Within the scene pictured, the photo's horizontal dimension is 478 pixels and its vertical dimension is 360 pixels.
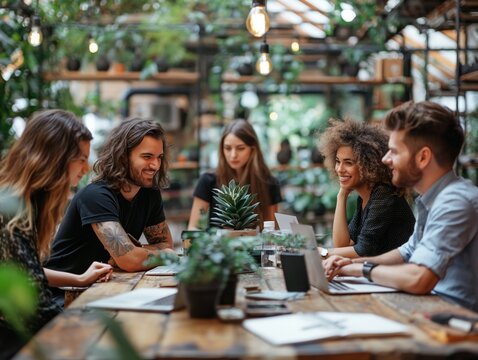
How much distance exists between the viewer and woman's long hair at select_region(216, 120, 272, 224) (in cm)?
439

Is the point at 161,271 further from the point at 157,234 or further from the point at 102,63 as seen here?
the point at 102,63

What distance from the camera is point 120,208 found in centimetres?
321

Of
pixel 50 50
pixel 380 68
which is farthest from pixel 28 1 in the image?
pixel 380 68

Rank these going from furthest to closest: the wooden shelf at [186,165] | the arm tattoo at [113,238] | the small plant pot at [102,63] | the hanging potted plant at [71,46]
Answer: the wooden shelf at [186,165], the small plant pot at [102,63], the hanging potted plant at [71,46], the arm tattoo at [113,238]

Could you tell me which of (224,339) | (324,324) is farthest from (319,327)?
(224,339)

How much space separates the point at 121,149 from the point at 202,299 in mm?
1441

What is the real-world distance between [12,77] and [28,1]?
1.21 m

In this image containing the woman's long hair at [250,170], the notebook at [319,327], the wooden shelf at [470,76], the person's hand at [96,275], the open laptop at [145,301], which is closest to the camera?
the notebook at [319,327]

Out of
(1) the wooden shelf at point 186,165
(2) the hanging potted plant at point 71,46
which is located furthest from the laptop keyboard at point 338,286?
(2) the hanging potted plant at point 71,46

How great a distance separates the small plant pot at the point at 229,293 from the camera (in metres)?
2.02

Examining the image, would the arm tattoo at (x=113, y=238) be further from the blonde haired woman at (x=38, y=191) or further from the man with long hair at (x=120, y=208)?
the blonde haired woman at (x=38, y=191)

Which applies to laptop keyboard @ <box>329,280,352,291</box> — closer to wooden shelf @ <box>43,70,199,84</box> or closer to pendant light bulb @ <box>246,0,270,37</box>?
pendant light bulb @ <box>246,0,270,37</box>

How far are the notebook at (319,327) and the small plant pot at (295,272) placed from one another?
1.16 ft

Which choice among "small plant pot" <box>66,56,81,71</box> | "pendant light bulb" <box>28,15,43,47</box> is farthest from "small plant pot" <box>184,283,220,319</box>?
"small plant pot" <box>66,56,81,71</box>
